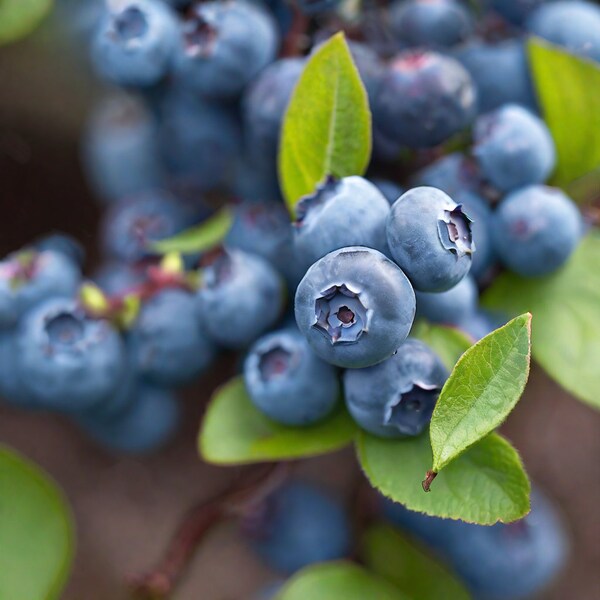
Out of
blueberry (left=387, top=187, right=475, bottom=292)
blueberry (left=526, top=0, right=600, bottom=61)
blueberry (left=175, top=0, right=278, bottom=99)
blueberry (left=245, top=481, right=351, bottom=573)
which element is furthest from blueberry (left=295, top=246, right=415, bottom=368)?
→ blueberry (left=245, top=481, right=351, bottom=573)

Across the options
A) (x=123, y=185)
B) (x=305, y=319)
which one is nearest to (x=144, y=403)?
(x=123, y=185)

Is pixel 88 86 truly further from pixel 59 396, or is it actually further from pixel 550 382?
pixel 550 382

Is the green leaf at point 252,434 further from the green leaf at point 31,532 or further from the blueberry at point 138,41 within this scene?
the blueberry at point 138,41

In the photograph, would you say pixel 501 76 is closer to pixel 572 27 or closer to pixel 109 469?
pixel 572 27

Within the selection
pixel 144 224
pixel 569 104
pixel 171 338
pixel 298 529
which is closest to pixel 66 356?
pixel 171 338

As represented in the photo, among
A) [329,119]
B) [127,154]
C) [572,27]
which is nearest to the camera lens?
[329,119]

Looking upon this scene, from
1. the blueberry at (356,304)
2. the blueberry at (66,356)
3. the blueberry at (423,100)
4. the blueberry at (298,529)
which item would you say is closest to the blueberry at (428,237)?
the blueberry at (356,304)
